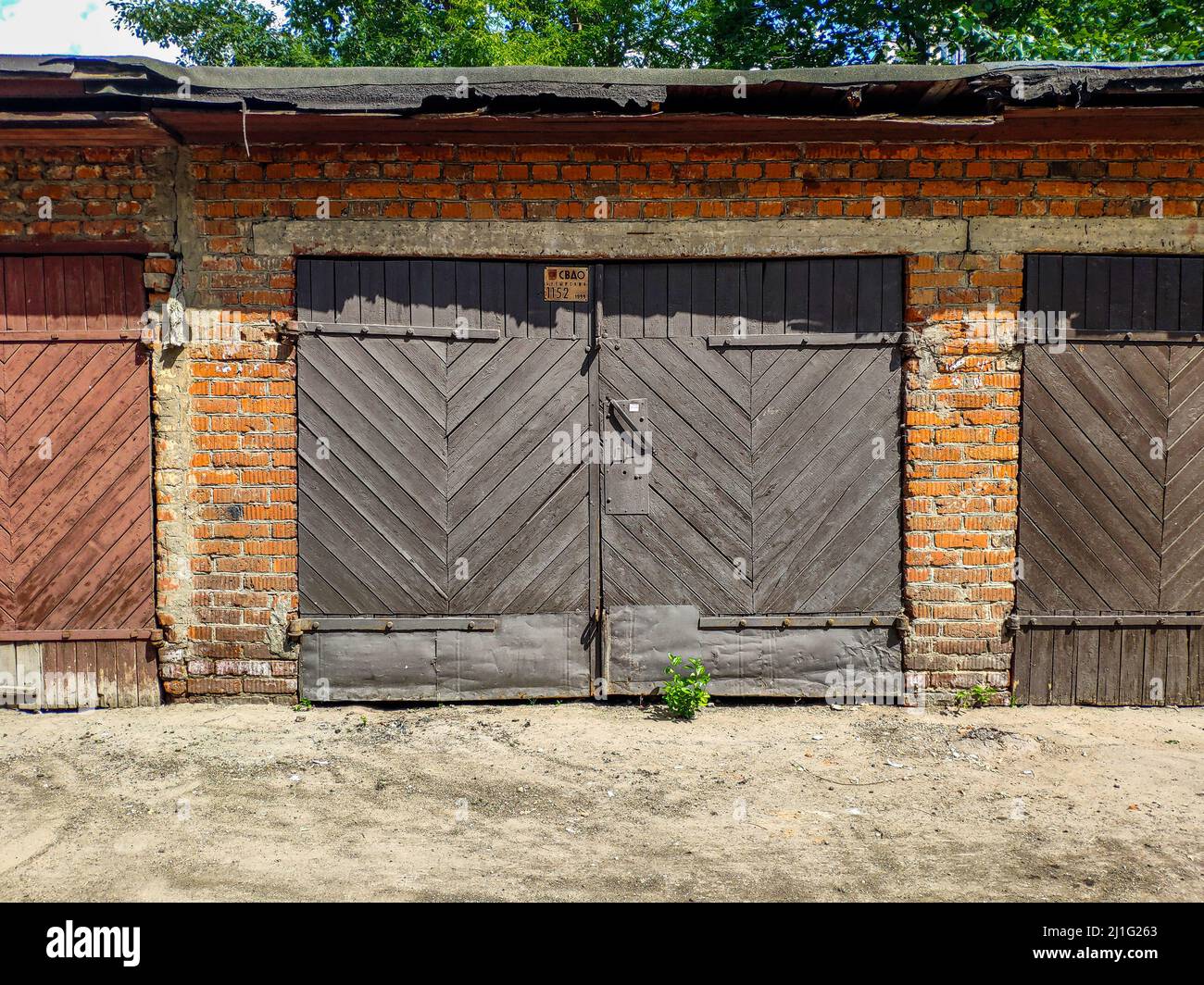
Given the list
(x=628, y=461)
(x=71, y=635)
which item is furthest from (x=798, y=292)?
(x=71, y=635)

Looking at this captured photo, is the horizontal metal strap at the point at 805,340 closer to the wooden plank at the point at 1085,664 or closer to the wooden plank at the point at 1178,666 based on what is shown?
the wooden plank at the point at 1085,664

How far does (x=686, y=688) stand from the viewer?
502cm

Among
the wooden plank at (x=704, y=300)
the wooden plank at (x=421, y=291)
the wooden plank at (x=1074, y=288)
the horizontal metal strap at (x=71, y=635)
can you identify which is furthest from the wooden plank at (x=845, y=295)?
the horizontal metal strap at (x=71, y=635)

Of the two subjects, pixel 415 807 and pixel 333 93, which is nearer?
pixel 415 807

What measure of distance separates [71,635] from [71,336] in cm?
176

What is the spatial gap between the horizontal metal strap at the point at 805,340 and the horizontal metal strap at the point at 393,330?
1.36 meters

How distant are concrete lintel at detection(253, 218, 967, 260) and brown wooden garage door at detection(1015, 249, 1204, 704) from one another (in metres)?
0.86

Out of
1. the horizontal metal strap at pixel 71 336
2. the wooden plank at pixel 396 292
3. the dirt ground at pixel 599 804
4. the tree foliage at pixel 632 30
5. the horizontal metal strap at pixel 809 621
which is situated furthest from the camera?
the tree foliage at pixel 632 30

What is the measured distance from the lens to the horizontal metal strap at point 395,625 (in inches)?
200

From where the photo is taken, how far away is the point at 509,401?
5.11 metres

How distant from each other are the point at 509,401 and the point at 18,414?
285cm

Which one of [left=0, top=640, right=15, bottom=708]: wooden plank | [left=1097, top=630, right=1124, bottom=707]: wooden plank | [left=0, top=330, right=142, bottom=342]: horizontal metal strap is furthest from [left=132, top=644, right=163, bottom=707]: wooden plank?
[left=1097, top=630, right=1124, bottom=707]: wooden plank
